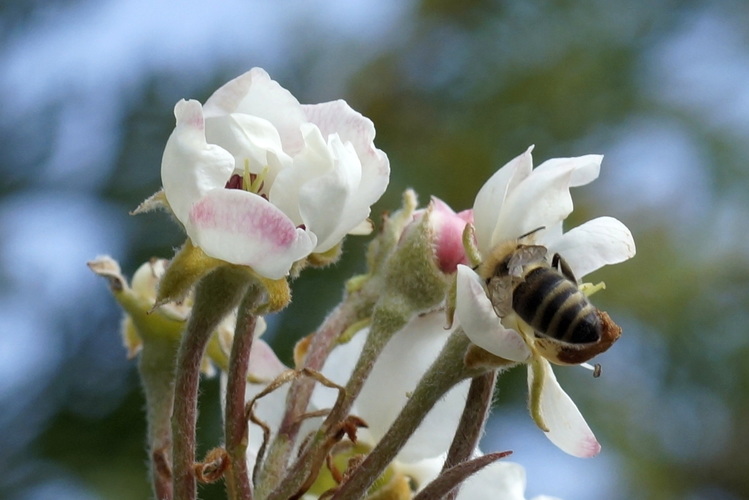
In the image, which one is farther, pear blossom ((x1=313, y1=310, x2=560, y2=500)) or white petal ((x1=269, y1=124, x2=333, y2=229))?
pear blossom ((x1=313, y1=310, x2=560, y2=500))

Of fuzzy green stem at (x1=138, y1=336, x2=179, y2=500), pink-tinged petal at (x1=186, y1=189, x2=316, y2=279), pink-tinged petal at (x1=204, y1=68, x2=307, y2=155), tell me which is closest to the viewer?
pink-tinged petal at (x1=186, y1=189, x2=316, y2=279)

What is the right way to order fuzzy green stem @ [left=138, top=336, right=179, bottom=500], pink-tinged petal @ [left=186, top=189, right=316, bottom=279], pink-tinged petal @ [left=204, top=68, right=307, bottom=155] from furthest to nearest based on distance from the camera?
fuzzy green stem @ [left=138, top=336, right=179, bottom=500] → pink-tinged petal @ [left=204, top=68, right=307, bottom=155] → pink-tinged petal @ [left=186, top=189, right=316, bottom=279]

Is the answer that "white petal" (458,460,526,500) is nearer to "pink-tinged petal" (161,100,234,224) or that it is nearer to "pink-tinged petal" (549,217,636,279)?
"pink-tinged petal" (549,217,636,279)

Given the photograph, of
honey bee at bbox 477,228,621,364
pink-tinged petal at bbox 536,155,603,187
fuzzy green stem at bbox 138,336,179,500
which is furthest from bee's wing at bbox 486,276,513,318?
fuzzy green stem at bbox 138,336,179,500

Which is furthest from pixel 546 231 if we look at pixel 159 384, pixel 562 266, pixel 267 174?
pixel 159 384

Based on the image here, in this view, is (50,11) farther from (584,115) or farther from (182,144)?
(182,144)

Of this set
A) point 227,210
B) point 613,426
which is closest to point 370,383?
point 227,210
